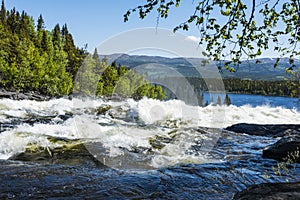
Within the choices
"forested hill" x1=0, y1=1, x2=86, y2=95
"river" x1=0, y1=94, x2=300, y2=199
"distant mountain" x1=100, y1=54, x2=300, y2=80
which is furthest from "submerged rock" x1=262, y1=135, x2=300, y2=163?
"forested hill" x1=0, y1=1, x2=86, y2=95

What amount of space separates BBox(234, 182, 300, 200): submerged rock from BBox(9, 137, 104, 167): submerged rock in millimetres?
4946

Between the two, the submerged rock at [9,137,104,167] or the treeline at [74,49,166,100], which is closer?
the submerged rock at [9,137,104,167]

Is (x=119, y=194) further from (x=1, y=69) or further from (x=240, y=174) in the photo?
(x=1, y=69)

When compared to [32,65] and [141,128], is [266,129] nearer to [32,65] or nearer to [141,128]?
[141,128]

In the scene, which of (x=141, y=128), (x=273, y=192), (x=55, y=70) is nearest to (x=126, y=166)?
(x=273, y=192)

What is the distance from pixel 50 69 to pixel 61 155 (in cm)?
5375

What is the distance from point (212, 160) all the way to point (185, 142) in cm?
369

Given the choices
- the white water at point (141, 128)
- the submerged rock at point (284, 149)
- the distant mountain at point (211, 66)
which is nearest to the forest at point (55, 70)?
the white water at point (141, 128)

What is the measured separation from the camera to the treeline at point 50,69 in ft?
171

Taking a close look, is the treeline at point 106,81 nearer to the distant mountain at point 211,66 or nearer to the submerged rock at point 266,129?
the distant mountain at point 211,66

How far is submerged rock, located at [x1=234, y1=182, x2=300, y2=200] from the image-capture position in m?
3.53

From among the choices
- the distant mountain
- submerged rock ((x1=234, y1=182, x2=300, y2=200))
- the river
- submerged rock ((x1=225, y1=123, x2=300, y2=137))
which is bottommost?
submerged rock ((x1=225, y1=123, x2=300, y2=137))

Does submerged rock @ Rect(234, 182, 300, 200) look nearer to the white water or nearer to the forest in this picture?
the white water

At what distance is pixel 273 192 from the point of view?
3.74 metres
